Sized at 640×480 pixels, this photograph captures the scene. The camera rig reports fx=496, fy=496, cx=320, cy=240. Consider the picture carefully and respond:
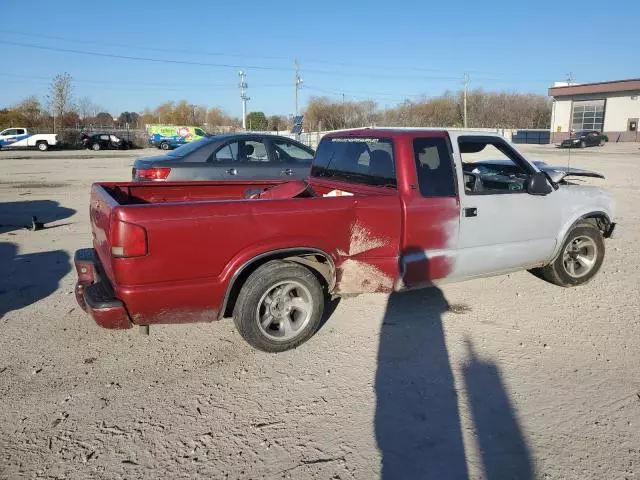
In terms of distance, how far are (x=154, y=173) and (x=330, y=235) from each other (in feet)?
17.0

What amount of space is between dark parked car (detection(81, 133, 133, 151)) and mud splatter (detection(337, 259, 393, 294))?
1751 inches

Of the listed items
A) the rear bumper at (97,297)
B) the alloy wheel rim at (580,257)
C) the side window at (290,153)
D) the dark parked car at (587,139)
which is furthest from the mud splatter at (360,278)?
the dark parked car at (587,139)

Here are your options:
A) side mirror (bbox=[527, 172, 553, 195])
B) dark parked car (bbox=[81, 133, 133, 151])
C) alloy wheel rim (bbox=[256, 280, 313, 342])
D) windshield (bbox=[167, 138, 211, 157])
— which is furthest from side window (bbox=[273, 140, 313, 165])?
dark parked car (bbox=[81, 133, 133, 151])

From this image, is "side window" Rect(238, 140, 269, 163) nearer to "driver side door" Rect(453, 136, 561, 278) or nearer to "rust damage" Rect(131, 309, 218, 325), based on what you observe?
"driver side door" Rect(453, 136, 561, 278)

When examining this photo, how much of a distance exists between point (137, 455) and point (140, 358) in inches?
49.4

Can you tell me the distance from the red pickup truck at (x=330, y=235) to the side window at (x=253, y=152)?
3527 mm

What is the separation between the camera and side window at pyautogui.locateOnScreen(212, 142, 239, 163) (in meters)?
8.67

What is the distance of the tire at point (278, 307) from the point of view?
148 inches

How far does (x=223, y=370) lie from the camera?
12.3 feet

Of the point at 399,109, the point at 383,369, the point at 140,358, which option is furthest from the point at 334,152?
the point at 399,109

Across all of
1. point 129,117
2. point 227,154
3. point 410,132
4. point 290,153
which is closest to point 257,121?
point 129,117

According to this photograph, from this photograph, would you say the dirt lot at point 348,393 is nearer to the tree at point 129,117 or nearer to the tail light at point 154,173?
the tail light at point 154,173

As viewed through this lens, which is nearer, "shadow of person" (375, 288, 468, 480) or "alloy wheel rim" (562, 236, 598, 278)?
"shadow of person" (375, 288, 468, 480)

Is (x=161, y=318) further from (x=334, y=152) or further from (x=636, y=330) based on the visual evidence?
(x=636, y=330)
